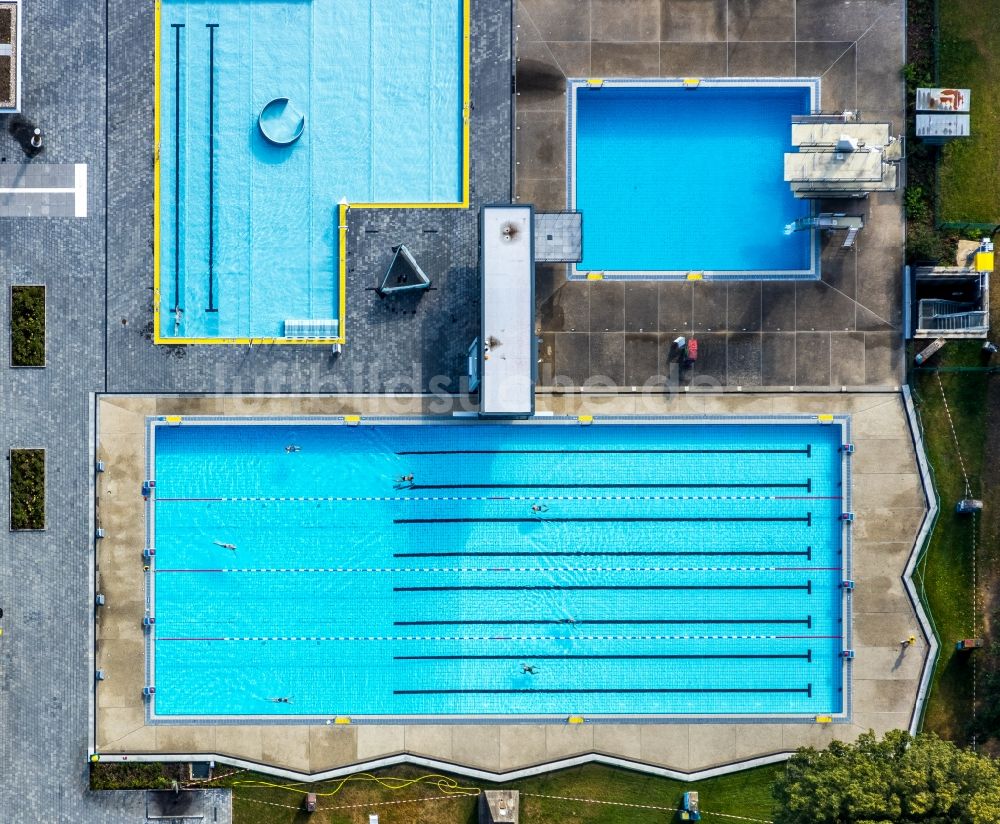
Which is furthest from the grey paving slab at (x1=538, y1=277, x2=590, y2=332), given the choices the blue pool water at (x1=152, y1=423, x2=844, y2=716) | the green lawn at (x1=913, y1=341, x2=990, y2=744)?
the green lawn at (x1=913, y1=341, x2=990, y2=744)

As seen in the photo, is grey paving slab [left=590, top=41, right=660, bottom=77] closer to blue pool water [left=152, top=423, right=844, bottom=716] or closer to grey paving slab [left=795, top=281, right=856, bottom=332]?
grey paving slab [left=795, top=281, right=856, bottom=332]

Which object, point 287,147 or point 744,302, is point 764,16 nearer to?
point 744,302

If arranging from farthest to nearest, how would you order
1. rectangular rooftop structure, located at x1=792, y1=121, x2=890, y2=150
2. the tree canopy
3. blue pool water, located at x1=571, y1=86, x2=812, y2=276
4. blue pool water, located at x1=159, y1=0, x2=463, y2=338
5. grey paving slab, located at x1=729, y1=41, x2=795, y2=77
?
blue pool water, located at x1=571, y1=86, x2=812, y2=276, grey paving slab, located at x1=729, y1=41, x2=795, y2=77, blue pool water, located at x1=159, y1=0, x2=463, y2=338, rectangular rooftop structure, located at x1=792, y1=121, x2=890, y2=150, the tree canopy

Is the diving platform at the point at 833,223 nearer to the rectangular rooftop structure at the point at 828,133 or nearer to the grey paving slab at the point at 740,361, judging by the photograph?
the rectangular rooftop structure at the point at 828,133

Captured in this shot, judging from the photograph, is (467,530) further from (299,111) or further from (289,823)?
(299,111)

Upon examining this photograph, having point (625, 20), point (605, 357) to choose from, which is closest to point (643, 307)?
point (605, 357)

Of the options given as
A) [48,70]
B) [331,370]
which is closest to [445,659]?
[331,370]
